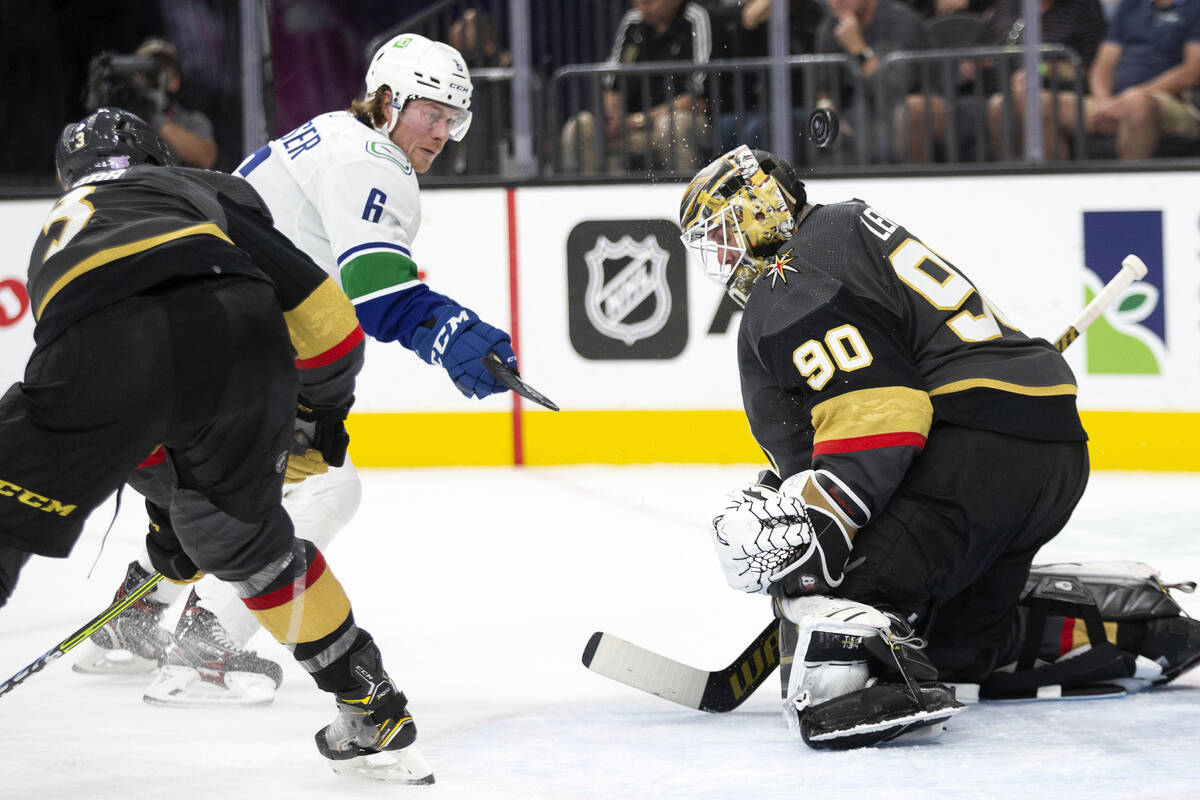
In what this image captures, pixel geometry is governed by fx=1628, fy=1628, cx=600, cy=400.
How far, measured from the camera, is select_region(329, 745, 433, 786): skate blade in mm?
2416

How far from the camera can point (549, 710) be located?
2.84 metres

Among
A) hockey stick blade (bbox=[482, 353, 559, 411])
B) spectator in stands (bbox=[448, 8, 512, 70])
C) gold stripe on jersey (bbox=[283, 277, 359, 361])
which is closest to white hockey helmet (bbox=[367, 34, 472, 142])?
hockey stick blade (bbox=[482, 353, 559, 411])

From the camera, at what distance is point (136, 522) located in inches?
194

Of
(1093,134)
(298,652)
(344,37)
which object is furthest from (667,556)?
(344,37)

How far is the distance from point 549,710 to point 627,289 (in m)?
2.89

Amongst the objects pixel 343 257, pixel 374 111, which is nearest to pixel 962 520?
pixel 343 257

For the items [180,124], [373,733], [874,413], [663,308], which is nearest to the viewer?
[373,733]

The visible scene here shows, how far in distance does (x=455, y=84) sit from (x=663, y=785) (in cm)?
138

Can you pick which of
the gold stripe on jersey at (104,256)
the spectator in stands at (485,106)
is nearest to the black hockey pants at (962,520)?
the gold stripe on jersey at (104,256)

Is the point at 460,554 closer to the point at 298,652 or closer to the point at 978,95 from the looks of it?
the point at 298,652

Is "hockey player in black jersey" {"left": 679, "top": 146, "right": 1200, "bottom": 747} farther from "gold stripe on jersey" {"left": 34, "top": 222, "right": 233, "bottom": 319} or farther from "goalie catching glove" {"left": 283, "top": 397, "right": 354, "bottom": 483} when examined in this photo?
"gold stripe on jersey" {"left": 34, "top": 222, "right": 233, "bottom": 319}

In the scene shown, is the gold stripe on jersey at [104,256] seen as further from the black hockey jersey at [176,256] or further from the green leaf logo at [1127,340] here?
the green leaf logo at [1127,340]

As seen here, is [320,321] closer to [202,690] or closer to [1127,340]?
[202,690]

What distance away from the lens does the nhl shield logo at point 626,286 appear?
5.54 m
